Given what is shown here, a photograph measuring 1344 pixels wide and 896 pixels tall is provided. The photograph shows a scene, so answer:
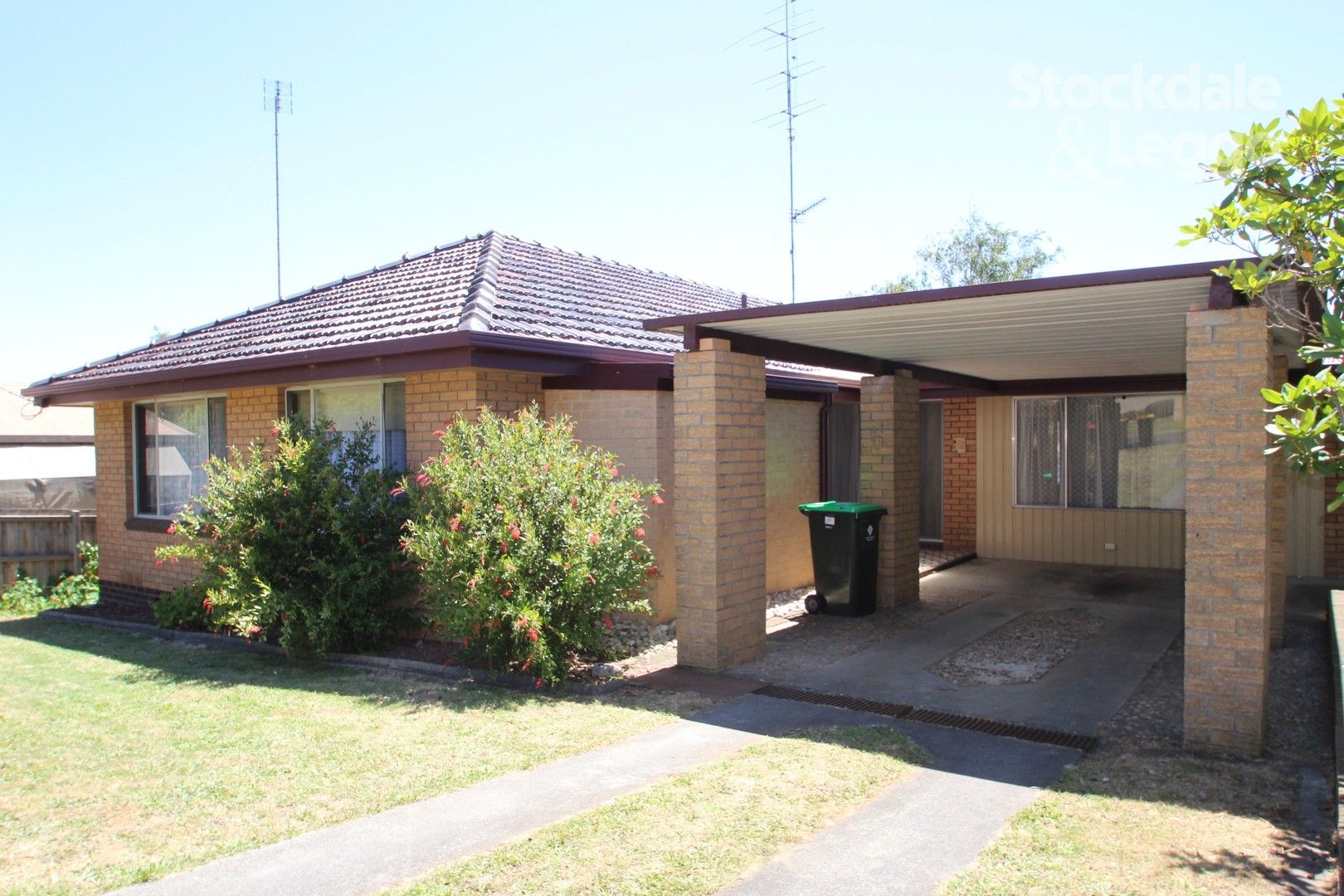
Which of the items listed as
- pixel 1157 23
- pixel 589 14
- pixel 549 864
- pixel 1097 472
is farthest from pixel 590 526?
pixel 1097 472

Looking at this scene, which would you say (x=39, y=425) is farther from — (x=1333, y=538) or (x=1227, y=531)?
(x=1333, y=538)

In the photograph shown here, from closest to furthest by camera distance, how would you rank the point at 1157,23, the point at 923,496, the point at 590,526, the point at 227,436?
the point at 590,526, the point at 1157,23, the point at 227,436, the point at 923,496

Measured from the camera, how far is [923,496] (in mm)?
15062

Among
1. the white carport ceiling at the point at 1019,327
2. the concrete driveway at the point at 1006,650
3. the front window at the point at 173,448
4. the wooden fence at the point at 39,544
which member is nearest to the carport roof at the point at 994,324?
the white carport ceiling at the point at 1019,327

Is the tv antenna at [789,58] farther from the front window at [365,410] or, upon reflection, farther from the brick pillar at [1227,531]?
the brick pillar at [1227,531]

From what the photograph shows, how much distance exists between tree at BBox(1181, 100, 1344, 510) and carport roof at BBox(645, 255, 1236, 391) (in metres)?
0.30

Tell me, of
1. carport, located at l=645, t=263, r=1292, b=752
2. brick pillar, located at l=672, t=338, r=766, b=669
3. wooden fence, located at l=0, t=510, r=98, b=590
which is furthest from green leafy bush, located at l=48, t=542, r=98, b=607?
carport, located at l=645, t=263, r=1292, b=752

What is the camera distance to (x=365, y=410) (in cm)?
929

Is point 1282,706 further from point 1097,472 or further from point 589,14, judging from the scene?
point 589,14

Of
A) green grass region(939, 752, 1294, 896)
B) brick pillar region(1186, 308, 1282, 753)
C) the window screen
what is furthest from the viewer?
the window screen

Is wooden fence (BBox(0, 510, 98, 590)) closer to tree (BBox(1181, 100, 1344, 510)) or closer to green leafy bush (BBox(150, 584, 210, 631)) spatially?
green leafy bush (BBox(150, 584, 210, 631))

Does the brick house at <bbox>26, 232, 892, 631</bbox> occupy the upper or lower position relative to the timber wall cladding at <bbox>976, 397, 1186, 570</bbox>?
upper

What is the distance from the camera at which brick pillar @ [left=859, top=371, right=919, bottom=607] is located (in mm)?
10109

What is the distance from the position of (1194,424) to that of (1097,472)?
328 inches
